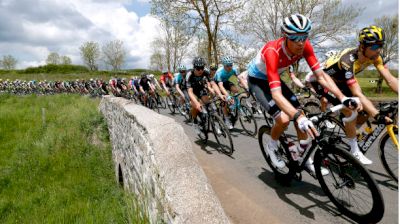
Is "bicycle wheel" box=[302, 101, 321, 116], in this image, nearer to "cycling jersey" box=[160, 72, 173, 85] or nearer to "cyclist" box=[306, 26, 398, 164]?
"cyclist" box=[306, 26, 398, 164]

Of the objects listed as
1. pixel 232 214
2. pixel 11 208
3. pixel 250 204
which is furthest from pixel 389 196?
pixel 11 208

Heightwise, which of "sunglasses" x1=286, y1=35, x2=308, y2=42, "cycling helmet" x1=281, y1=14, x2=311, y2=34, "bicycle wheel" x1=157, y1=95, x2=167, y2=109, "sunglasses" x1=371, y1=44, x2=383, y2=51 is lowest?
"bicycle wheel" x1=157, y1=95, x2=167, y2=109

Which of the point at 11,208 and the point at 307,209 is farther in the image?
the point at 11,208

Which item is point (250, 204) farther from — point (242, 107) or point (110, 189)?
point (110, 189)

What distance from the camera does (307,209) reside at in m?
3.66

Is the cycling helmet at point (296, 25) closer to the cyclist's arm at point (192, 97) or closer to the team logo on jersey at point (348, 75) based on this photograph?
the team logo on jersey at point (348, 75)

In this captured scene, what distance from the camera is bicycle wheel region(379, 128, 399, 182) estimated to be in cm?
405

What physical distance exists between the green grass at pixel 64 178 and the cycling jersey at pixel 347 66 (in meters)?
3.90

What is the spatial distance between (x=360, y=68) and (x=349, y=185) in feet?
7.03

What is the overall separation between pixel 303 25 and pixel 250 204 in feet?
8.00

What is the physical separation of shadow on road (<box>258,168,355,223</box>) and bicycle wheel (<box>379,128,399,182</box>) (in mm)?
1024

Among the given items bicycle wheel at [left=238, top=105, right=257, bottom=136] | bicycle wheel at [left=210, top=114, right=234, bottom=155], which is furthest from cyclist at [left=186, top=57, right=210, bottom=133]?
bicycle wheel at [left=238, top=105, right=257, bottom=136]

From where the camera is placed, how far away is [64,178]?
39.5 feet

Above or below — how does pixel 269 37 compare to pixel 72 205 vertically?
above
